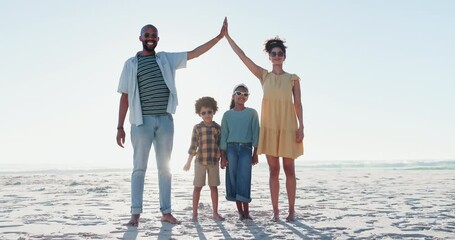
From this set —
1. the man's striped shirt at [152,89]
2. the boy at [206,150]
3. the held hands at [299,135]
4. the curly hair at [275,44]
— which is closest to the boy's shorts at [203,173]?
the boy at [206,150]

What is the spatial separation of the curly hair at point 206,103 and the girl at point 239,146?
0.60 ft

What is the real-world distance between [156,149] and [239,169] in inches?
40.1

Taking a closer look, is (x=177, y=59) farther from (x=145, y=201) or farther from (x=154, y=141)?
(x=145, y=201)

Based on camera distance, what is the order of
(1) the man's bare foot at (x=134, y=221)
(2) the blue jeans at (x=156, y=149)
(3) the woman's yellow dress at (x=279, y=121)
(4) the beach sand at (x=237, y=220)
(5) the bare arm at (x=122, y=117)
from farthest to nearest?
(3) the woman's yellow dress at (x=279, y=121) → (5) the bare arm at (x=122, y=117) → (2) the blue jeans at (x=156, y=149) → (1) the man's bare foot at (x=134, y=221) → (4) the beach sand at (x=237, y=220)

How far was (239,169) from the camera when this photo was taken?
562 cm

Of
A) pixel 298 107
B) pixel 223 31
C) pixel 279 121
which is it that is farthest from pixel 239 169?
pixel 223 31

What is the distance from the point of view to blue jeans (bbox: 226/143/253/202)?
5.57 meters

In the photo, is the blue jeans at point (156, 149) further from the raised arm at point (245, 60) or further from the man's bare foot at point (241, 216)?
the raised arm at point (245, 60)

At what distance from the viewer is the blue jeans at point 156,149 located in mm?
5227

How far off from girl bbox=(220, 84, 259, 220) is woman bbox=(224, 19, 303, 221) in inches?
5.8

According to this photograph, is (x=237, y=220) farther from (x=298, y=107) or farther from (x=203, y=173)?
(x=298, y=107)

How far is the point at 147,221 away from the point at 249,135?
1541mm

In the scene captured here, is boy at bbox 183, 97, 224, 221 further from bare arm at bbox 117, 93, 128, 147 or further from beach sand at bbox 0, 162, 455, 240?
bare arm at bbox 117, 93, 128, 147

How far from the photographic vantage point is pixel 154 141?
17.5 ft
